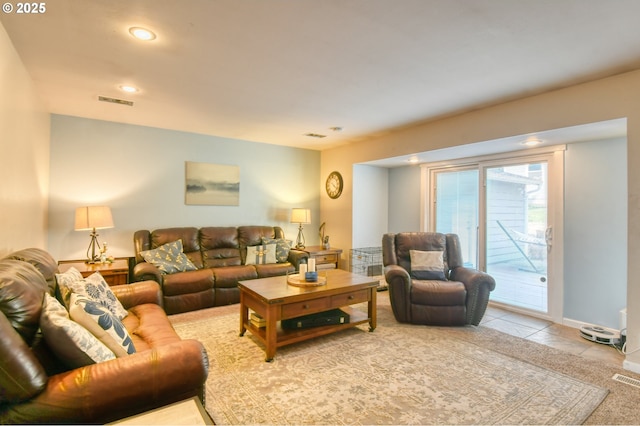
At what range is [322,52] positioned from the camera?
2.34 m

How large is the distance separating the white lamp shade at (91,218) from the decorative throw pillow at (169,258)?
61cm

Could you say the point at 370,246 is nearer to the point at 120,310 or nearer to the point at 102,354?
the point at 120,310

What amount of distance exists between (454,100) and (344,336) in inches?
106

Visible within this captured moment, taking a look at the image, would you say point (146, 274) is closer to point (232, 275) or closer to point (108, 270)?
point (108, 270)

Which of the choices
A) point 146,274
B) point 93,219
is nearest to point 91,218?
point 93,219

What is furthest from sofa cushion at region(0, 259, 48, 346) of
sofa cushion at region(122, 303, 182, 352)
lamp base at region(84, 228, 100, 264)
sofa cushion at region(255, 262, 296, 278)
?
sofa cushion at region(255, 262, 296, 278)

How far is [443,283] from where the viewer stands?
3590 millimetres

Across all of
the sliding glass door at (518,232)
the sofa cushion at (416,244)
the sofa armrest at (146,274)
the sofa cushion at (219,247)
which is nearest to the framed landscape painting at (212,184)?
the sofa cushion at (219,247)

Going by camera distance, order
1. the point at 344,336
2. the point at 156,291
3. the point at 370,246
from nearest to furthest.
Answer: the point at 156,291 → the point at 344,336 → the point at 370,246

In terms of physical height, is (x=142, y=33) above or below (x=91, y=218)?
above

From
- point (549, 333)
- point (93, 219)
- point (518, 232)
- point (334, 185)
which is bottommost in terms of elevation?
point (549, 333)

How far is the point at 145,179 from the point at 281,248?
2.23 m

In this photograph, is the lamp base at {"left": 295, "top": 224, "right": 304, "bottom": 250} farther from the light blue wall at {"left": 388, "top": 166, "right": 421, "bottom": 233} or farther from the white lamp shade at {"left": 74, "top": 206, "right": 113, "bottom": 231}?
the white lamp shade at {"left": 74, "top": 206, "right": 113, "bottom": 231}

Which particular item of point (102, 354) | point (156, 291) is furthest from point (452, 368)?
point (156, 291)
